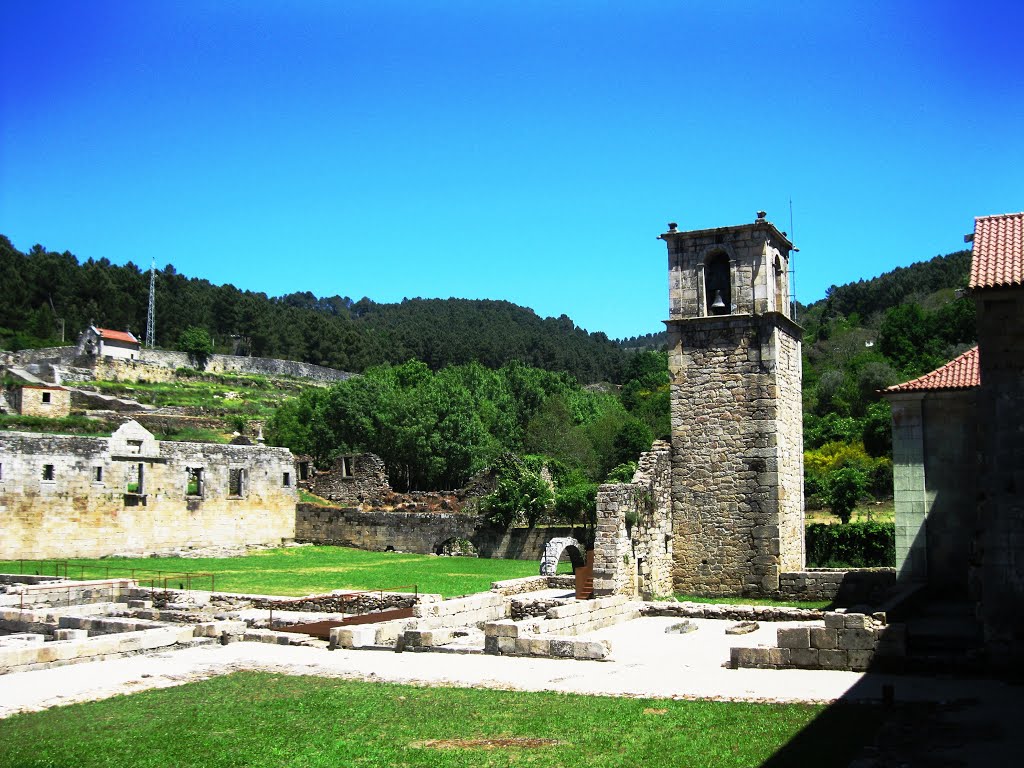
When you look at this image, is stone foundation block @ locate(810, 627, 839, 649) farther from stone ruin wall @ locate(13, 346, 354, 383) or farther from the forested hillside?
the forested hillside

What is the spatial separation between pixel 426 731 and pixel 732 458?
13.7m

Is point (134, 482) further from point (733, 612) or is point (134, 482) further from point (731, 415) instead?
point (733, 612)

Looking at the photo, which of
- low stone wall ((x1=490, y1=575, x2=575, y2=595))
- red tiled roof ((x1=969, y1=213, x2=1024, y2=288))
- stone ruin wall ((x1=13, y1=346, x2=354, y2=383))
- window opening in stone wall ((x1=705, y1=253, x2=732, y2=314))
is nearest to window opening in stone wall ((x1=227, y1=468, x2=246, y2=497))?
low stone wall ((x1=490, y1=575, x2=575, y2=595))

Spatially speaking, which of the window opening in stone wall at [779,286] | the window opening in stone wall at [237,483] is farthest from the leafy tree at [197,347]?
the window opening in stone wall at [779,286]

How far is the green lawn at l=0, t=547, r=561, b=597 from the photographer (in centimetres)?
2598

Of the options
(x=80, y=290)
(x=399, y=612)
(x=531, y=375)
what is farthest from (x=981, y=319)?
(x=80, y=290)

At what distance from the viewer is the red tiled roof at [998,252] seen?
541 inches

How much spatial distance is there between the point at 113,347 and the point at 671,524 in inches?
2550

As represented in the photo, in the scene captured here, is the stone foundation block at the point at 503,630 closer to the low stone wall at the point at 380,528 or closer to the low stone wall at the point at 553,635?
the low stone wall at the point at 553,635

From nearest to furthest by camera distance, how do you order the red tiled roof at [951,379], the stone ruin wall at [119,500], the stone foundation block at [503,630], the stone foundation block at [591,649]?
1. the stone foundation block at [591,649]
2. the stone foundation block at [503,630]
3. the red tiled roof at [951,379]
4. the stone ruin wall at [119,500]

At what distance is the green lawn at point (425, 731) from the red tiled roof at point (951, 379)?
11.7 metres

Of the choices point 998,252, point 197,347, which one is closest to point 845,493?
point 998,252

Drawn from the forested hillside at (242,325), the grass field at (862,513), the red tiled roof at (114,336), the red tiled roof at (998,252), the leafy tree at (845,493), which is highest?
the forested hillside at (242,325)

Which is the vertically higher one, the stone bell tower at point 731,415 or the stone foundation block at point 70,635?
the stone bell tower at point 731,415
